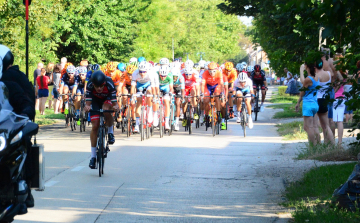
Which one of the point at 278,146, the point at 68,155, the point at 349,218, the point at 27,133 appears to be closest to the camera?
the point at 27,133

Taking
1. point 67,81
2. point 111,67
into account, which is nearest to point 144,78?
point 111,67

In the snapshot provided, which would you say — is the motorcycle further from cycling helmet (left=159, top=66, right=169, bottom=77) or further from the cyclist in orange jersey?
the cyclist in orange jersey

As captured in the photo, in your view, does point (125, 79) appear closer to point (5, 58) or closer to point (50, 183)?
point (50, 183)

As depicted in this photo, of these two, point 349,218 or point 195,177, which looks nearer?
point 349,218

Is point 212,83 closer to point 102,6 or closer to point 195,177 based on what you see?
point 195,177

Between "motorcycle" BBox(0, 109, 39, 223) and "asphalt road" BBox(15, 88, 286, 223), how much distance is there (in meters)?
1.98

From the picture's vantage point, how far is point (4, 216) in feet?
15.9

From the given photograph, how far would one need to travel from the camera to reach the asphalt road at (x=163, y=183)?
738 cm

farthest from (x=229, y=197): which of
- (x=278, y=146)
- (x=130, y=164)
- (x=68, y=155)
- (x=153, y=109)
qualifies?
(x=153, y=109)

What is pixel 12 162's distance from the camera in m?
5.00

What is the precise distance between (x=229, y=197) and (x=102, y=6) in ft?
97.5

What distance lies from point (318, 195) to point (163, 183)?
2571 millimetres

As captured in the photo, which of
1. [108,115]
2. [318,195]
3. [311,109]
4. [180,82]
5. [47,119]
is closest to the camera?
[318,195]

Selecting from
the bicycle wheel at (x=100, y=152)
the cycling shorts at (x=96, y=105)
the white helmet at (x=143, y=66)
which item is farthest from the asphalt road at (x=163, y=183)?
the white helmet at (x=143, y=66)
